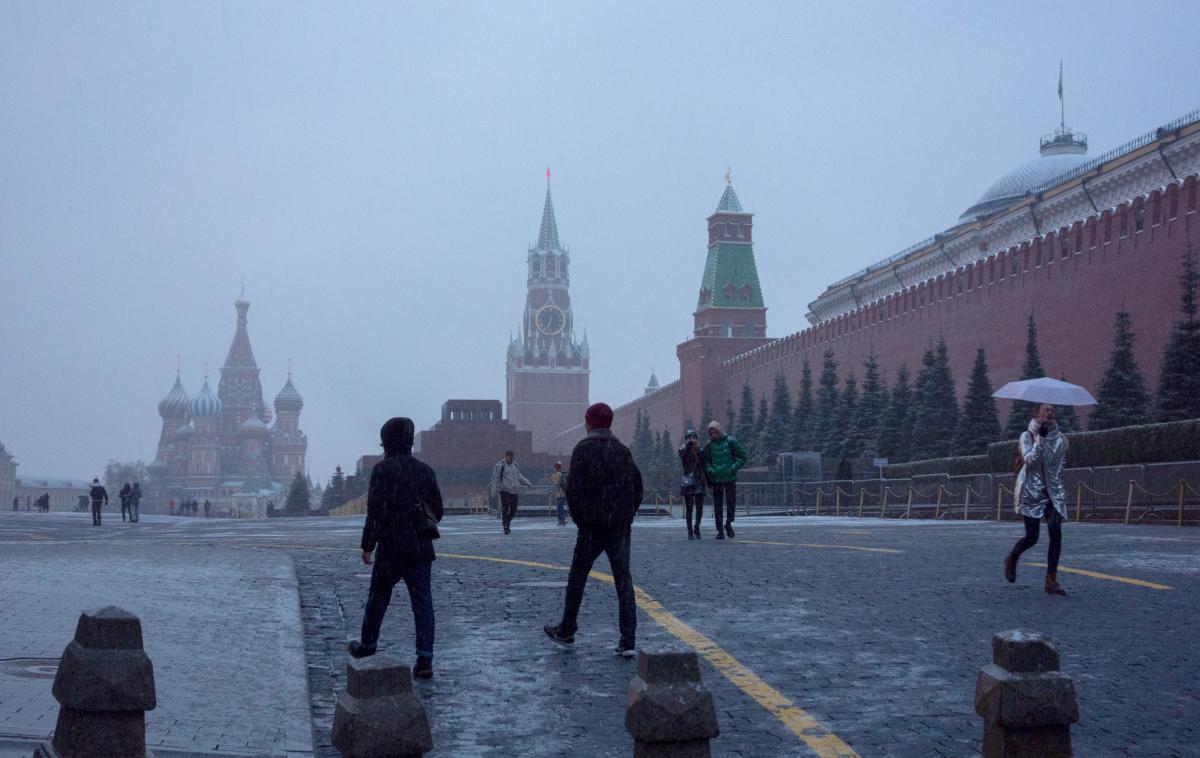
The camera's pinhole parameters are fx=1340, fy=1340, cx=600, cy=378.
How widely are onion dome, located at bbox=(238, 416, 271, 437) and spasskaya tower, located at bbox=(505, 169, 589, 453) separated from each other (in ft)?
144

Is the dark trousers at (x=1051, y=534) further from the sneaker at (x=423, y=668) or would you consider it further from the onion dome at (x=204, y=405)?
the onion dome at (x=204, y=405)

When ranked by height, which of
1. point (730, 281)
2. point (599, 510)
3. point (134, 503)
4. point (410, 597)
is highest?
point (730, 281)

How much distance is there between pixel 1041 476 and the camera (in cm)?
977

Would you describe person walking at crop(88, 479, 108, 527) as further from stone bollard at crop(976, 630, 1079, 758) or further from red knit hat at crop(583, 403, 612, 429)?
stone bollard at crop(976, 630, 1079, 758)

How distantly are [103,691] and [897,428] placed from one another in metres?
44.0

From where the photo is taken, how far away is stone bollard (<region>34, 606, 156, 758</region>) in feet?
12.0

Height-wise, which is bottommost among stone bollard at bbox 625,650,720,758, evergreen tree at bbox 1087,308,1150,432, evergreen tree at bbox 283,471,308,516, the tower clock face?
evergreen tree at bbox 283,471,308,516

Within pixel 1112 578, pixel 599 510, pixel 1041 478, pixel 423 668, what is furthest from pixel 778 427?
pixel 423 668

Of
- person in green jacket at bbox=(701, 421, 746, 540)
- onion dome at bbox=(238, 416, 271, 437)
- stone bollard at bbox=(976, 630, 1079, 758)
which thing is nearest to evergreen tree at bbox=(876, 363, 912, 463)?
person in green jacket at bbox=(701, 421, 746, 540)

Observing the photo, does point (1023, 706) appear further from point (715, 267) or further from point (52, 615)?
point (715, 267)

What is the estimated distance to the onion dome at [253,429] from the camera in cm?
19350

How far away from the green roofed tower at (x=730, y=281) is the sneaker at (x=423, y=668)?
3222 inches

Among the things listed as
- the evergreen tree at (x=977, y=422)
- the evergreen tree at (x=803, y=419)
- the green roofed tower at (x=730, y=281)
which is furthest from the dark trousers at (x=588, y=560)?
the green roofed tower at (x=730, y=281)

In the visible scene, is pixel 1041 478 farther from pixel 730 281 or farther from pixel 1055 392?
pixel 730 281
